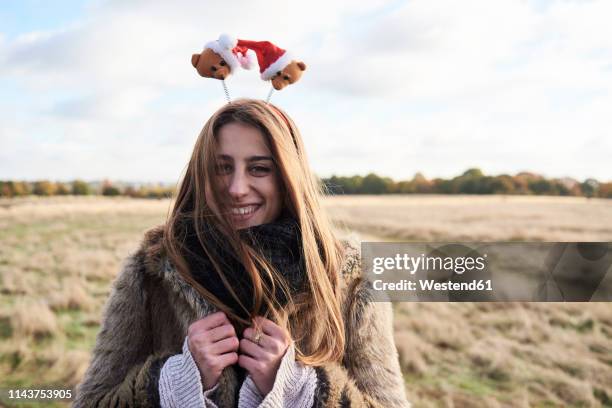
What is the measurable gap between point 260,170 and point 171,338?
0.71 meters

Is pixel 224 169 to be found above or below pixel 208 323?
above

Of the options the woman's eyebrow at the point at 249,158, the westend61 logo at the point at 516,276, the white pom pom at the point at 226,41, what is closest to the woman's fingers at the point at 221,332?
the woman's eyebrow at the point at 249,158

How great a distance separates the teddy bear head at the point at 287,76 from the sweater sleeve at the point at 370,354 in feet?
2.82

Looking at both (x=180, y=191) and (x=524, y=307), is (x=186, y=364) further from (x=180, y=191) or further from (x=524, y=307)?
(x=524, y=307)

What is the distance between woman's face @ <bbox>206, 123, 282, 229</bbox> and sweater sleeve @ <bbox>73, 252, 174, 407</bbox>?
0.41 meters

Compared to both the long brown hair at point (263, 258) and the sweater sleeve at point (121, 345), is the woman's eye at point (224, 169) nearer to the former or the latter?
the long brown hair at point (263, 258)

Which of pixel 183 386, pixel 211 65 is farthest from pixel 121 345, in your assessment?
pixel 211 65

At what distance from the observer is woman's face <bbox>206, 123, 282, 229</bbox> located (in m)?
1.73

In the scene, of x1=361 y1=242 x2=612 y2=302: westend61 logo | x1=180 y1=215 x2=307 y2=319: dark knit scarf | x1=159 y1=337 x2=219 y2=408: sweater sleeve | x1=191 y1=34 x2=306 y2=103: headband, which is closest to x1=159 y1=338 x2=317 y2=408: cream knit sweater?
x1=159 y1=337 x2=219 y2=408: sweater sleeve

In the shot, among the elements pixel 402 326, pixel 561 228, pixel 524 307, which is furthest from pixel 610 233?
pixel 402 326

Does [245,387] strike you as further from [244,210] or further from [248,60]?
[248,60]

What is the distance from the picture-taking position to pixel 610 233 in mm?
14180

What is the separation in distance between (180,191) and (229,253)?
0.35m

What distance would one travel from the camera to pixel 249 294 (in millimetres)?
1743
